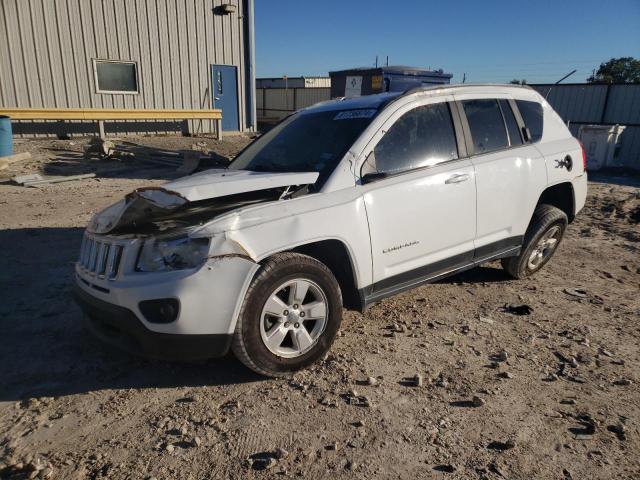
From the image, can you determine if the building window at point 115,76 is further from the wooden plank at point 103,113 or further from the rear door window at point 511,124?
the rear door window at point 511,124

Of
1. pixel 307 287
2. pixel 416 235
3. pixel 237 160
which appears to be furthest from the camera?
pixel 237 160

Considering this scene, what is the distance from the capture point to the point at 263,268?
2.84 metres

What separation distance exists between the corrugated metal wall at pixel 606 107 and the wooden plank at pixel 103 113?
1223 centimetres

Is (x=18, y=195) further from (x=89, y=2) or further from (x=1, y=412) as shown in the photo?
(x=89, y=2)

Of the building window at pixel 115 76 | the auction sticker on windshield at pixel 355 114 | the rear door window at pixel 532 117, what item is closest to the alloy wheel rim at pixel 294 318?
the auction sticker on windshield at pixel 355 114

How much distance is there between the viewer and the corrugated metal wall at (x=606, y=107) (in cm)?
1430

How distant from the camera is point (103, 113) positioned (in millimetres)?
13688

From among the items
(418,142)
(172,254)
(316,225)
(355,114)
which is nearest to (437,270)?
(418,142)

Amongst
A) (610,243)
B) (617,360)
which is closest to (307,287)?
(617,360)

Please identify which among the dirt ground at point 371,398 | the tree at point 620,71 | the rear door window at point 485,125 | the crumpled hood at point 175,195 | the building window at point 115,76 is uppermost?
the tree at point 620,71

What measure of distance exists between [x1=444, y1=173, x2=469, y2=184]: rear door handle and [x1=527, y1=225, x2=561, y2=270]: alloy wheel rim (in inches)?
55.8

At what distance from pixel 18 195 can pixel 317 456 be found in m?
8.33

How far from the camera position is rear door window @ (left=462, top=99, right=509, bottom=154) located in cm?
405

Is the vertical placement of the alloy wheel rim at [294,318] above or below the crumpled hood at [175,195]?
below
